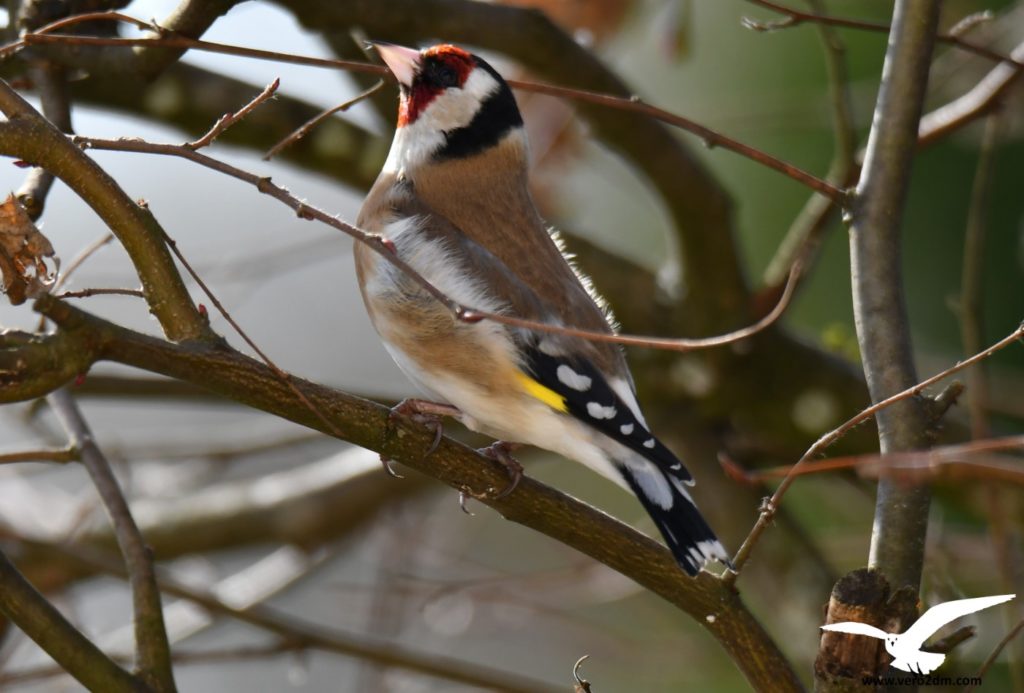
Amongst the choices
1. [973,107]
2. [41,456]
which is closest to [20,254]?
[41,456]

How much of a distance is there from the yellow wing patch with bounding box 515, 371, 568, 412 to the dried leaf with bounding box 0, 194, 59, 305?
1064 millimetres

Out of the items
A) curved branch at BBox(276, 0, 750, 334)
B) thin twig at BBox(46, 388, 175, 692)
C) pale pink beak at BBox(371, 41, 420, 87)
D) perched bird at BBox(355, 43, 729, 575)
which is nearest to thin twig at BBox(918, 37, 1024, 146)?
curved branch at BBox(276, 0, 750, 334)

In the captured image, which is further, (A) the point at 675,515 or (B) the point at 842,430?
(A) the point at 675,515

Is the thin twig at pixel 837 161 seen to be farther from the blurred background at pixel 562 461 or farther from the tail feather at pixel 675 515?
the tail feather at pixel 675 515

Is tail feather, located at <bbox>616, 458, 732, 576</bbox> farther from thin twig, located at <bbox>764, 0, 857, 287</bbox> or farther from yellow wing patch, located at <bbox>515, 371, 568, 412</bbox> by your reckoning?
thin twig, located at <bbox>764, 0, 857, 287</bbox>

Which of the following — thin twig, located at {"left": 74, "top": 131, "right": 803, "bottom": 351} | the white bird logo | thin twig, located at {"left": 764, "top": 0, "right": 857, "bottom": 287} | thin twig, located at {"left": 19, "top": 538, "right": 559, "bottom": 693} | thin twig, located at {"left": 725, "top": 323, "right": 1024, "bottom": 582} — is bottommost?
the white bird logo

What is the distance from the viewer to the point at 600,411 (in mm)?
2639

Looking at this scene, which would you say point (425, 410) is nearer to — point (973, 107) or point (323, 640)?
point (323, 640)

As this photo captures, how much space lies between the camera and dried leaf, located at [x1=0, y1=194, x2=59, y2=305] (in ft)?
6.32

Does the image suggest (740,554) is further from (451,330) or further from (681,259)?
(681,259)

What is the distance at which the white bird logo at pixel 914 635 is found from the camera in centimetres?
187

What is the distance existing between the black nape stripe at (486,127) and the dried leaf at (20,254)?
1.46 m

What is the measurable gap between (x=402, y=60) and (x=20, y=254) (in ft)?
5.09

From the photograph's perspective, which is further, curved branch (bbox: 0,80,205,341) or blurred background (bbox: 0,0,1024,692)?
blurred background (bbox: 0,0,1024,692)
